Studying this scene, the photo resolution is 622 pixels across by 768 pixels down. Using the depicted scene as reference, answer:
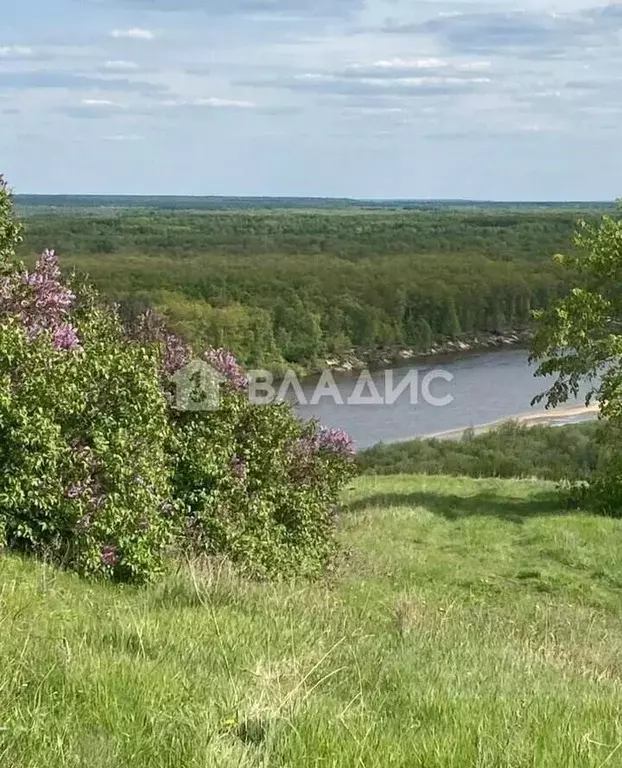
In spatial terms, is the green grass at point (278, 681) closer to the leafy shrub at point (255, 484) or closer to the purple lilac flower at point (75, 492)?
the purple lilac flower at point (75, 492)

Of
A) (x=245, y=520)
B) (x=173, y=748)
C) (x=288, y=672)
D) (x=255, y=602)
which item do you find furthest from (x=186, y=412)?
(x=173, y=748)

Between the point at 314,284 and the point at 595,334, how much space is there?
2371 inches

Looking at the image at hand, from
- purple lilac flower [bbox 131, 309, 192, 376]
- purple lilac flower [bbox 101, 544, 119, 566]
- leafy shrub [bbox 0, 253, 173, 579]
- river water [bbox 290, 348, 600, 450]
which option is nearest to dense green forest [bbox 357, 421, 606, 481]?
river water [bbox 290, 348, 600, 450]

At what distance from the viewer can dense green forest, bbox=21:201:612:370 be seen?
6450 cm

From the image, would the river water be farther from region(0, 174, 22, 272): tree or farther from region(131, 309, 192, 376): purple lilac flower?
region(0, 174, 22, 272): tree

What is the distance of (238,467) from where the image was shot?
10883mm

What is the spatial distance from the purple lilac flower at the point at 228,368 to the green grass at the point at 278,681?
128 inches

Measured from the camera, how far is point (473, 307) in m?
78.1

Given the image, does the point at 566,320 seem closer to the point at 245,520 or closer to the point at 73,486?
the point at 245,520

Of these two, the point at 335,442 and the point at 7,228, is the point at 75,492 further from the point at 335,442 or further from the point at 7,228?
the point at 335,442

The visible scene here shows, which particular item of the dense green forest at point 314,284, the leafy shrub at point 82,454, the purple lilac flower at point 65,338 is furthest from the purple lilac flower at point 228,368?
the dense green forest at point 314,284

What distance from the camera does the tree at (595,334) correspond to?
720 inches

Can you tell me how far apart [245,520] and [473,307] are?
69064mm

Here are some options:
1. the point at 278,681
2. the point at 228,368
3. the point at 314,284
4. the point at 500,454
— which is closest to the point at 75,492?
the point at 228,368
